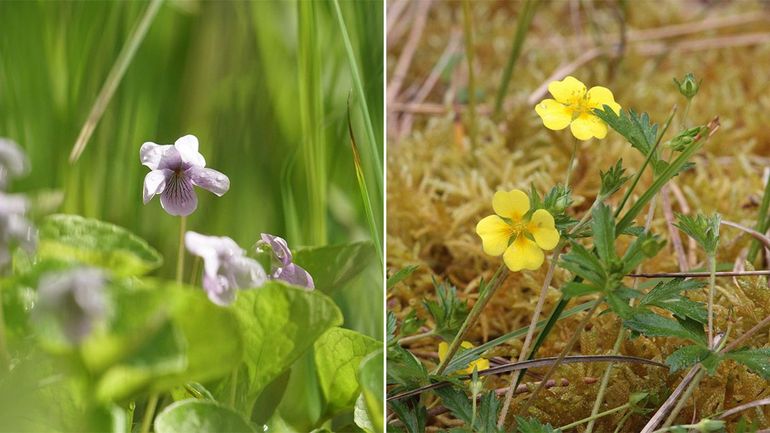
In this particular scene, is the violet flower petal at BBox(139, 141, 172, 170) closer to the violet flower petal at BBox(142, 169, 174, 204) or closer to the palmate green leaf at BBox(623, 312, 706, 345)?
the violet flower petal at BBox(142, 169, 174, 204)

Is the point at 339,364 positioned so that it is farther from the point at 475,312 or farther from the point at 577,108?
the point at 577,108

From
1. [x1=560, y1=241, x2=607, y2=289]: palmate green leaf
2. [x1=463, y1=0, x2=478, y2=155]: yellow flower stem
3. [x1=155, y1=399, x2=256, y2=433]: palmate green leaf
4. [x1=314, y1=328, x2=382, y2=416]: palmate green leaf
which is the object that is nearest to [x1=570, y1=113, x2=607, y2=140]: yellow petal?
[x1=560, y1=241, x2=607, y2=289]: palmate green leaf

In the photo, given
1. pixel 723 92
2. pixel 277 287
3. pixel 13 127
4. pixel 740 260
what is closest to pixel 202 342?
pixel 277 287

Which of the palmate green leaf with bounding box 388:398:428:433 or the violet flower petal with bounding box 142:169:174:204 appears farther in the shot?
the palmate green leaf with bounding box 388:398:428:433

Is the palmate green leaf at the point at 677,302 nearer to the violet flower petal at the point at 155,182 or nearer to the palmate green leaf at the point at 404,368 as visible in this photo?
the palmate green leaf at the point at 404,368

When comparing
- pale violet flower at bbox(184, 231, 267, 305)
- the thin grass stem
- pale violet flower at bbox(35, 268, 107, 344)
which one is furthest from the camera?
the thin grass stem

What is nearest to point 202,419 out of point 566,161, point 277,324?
point 277,324
